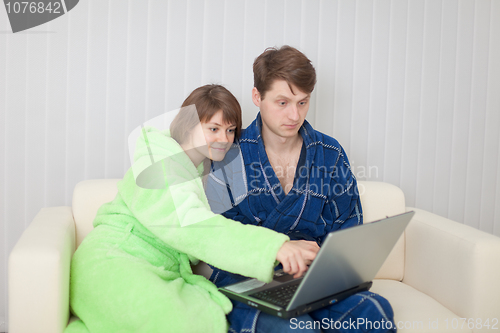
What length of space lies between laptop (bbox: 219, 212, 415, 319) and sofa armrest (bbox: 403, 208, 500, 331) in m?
0.38

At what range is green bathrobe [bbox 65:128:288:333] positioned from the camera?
113 centimetres

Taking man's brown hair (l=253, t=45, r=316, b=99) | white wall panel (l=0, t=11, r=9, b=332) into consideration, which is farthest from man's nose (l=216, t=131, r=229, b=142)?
white wall panel (l=0, t=11, r=9, b=332)

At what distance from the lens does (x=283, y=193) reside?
158cm

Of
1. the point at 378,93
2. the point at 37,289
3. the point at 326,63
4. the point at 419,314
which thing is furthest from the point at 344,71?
the point at 37,289

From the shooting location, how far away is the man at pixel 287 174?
60.4 inches

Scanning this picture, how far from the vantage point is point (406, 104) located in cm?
217

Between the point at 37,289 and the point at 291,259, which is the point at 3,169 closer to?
the point at 37,289

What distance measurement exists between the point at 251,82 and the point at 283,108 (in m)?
0.53

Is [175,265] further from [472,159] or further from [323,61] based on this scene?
[472,159]

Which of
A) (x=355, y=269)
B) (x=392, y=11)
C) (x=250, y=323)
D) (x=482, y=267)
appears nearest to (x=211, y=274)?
(x=250, y=323)

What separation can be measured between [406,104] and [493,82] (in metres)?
0.53

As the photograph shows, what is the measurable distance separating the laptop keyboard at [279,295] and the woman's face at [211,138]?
1.76 feet

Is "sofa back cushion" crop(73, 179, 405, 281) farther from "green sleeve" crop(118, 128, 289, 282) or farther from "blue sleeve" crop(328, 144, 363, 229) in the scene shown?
"green sleeve" crop(118, 128, 289, 282)

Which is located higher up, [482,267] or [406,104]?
[406,104]
